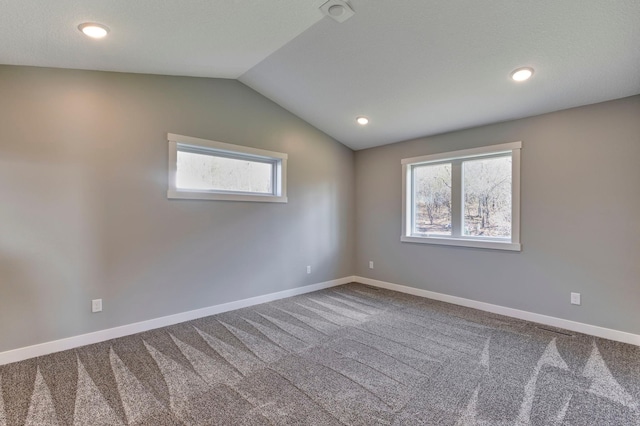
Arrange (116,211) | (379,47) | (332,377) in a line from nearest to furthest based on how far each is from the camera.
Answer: (332,377) < (379,47) < (116,211)

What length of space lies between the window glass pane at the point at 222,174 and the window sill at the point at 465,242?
2278 mm

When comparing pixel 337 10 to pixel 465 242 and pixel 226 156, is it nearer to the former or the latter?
pixel 226 156

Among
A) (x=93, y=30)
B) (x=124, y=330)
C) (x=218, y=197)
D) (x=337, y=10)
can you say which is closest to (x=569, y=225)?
(x=337, y=10)

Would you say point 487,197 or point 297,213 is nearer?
point 487,197

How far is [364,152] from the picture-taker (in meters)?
5.30

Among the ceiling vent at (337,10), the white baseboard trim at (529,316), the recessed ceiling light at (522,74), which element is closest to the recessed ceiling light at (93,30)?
the ceiling vent at (337,10)

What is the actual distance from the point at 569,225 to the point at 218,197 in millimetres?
3949

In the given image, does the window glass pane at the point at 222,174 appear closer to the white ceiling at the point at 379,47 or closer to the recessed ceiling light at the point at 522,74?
the white ceiling at the point at 379,47

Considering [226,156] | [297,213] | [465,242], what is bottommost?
[465,242]

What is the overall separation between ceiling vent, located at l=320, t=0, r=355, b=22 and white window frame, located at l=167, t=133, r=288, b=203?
6.51ft

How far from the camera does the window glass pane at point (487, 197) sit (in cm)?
376

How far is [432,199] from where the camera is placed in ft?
14.8

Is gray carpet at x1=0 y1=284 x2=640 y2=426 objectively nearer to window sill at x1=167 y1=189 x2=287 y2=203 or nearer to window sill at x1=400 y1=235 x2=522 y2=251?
window sill at x1=400 y1=235 x2=522 y2=251

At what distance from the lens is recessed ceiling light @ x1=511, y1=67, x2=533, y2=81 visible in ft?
8.98
